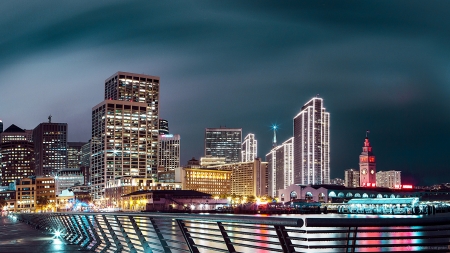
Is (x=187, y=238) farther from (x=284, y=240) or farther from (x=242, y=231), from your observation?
(x=284, y=240)

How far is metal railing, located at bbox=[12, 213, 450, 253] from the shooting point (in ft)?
19.1

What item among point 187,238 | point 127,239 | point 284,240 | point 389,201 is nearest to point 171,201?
point 389,201

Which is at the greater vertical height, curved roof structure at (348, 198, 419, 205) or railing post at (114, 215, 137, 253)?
railing post at (114, 215, 137, 253)

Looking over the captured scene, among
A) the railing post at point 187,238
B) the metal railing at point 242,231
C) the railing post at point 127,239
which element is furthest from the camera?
the railing post at point 127,239

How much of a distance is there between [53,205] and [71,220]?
172m

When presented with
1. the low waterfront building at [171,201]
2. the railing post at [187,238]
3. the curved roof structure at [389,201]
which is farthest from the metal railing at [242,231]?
the curved roof structure at [389,201]

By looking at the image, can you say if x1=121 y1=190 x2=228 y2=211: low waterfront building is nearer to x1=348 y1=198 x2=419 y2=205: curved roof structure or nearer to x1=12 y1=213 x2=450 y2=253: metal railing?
x1=348 y1=198 x2=419 y2=205: curved roof structure

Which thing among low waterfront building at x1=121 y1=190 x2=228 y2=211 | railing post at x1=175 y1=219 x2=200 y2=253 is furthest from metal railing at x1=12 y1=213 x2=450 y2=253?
low waterfront building at x1=121 y1=190 x2=228 y2=211

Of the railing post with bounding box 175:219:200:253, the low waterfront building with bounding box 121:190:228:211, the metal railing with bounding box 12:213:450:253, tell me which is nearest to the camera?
the metal railing with bounding box 12:213:450:253

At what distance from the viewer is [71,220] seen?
19719 mm

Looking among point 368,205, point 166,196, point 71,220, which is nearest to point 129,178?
point 166,196

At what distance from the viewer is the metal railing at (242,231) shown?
5809 mm

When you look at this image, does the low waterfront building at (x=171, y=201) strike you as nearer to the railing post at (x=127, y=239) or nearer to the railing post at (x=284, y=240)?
the railing post at (x=127, y=239)

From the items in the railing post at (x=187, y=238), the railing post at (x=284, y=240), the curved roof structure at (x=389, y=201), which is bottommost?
the curved roof structure at (x=389, y=201)
